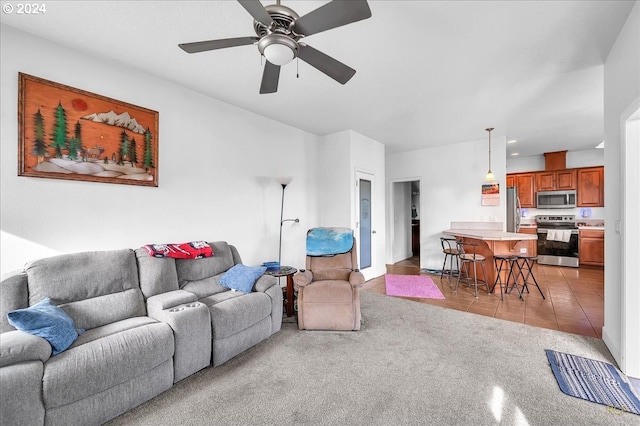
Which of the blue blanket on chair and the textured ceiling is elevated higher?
the textured ceiling

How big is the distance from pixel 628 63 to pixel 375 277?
4.21 m

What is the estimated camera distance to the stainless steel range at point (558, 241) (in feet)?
19.4

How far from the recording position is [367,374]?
2.18 m

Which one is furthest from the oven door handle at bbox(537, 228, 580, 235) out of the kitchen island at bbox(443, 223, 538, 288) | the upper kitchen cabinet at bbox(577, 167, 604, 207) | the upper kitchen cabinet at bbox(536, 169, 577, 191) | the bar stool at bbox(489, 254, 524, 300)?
the bar stool at bbox(489, 254, 524, 300)

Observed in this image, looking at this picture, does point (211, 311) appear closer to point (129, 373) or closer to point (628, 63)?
point (129, 373)

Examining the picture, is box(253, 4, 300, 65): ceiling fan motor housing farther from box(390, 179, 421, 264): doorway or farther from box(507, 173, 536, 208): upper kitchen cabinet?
box(507, 173, 536, 208): upper kitchen cabinet

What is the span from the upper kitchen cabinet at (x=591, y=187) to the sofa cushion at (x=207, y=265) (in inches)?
301

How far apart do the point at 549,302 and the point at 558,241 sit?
318cm

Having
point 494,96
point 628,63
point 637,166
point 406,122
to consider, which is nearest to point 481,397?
point 637,166

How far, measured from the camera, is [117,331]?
1866 millimetres

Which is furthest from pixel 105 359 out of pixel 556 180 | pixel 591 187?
pixel 591 187

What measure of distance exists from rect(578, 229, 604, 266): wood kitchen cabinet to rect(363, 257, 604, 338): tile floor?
47cm

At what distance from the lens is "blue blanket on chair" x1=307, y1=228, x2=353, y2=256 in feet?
11.3

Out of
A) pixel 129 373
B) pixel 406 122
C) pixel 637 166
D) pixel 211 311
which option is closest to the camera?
pixel 129 373
